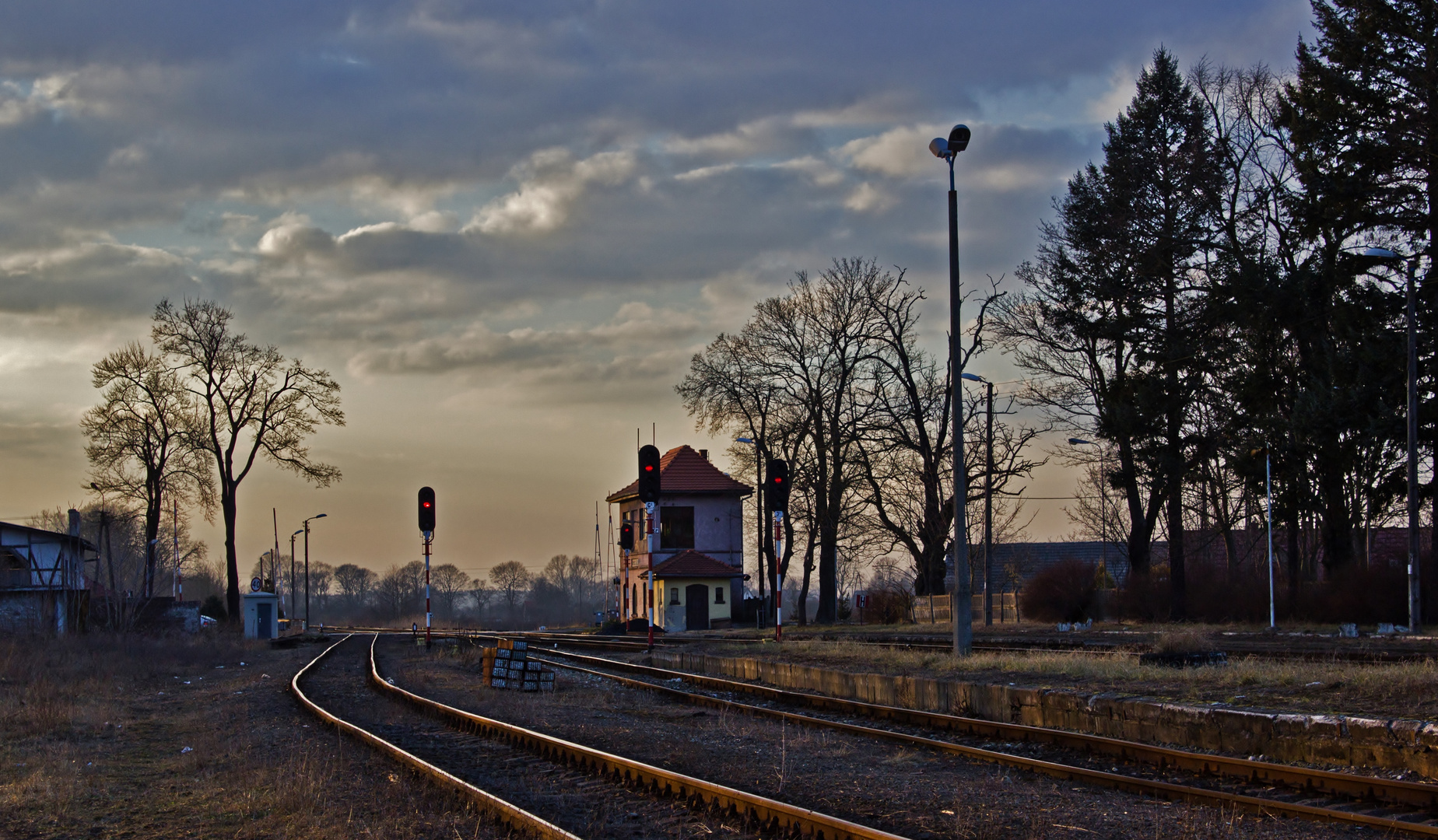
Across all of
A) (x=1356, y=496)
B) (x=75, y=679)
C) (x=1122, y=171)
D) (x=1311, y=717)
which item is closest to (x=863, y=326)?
(x=1122, y=171)

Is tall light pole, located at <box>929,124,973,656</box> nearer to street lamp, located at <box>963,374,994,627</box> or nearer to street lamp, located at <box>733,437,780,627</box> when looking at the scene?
street lamp, located at <box>963,374,994,627</box>

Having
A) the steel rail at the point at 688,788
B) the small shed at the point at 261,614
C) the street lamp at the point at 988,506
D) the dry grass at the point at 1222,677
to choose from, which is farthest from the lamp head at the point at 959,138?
the small shed at the point at 261,614

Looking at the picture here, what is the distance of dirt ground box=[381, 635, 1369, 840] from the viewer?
7.66 meters

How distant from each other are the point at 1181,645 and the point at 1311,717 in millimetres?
8282

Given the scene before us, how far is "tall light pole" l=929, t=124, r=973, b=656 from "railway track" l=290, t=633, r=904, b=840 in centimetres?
809

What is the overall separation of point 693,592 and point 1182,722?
44.7 m

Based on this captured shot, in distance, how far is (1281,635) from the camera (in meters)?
25.3

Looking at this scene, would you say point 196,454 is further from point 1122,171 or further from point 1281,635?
point 1281,635

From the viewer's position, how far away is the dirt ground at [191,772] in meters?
8.73

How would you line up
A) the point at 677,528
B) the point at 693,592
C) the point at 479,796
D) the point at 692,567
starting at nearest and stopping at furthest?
the point at 479,796
the point at 692,567
the point at 693,592
the point at 677,528

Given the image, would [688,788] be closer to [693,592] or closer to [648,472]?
[648,472]

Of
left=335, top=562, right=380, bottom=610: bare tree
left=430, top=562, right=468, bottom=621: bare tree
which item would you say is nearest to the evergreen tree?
left=430, top=562, right=468, bottom=621: bare tree

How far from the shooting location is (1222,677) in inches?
527

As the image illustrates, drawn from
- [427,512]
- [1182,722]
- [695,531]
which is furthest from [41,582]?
[1182,722]
